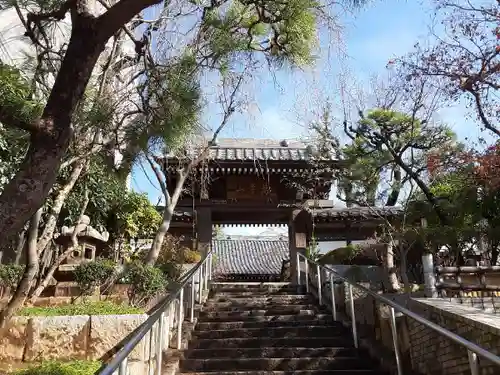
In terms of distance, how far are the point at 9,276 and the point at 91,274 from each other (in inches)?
44.1

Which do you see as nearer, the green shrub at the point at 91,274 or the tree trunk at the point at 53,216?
the tree trunk at the point at 53,216

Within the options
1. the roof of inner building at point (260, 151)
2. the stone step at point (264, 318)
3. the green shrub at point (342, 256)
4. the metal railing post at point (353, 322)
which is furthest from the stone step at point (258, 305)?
the roof of inner building at point (260, 151)

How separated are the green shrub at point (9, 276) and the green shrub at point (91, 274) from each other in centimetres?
83

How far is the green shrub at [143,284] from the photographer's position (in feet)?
24.6

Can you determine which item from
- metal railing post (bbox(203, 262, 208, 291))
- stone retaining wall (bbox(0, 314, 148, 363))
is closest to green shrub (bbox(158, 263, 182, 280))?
metal railing post (bbox(203, 262, 208, 291))

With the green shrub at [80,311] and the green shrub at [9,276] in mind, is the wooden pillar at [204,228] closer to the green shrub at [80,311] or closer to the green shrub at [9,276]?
the green shrub at [9,276]

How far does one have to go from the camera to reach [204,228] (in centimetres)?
1215

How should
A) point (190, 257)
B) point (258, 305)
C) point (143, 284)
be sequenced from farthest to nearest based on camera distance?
point (190, 257)
point (258, 305)
point (143, 284)

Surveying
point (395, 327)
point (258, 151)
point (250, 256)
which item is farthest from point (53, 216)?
point (250, 256)

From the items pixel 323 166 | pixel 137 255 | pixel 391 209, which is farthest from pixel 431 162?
pixel 137 255

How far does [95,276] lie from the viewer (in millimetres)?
7578

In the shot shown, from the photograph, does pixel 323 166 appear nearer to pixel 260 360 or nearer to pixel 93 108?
pixel 260 360

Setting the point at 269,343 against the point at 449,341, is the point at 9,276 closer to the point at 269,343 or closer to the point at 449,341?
the point at 269,343

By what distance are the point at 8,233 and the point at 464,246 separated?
31.2 feet
